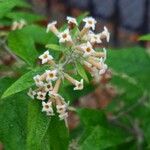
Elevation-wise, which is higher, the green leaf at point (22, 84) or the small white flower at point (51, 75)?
the small white flower at point (51, 75)

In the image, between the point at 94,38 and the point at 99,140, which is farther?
the point at 99,140

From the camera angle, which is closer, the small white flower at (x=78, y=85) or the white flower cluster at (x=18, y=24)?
the small white flower at (x=78, y=85)

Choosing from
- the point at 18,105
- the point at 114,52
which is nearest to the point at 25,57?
the point at 18,105

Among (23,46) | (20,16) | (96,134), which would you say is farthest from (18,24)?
(96,134)

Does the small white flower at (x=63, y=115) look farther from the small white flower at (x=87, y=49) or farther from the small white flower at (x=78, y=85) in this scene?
the small white flower at (x=87, y=49)

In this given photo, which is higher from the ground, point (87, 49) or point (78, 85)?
point (87, 49)

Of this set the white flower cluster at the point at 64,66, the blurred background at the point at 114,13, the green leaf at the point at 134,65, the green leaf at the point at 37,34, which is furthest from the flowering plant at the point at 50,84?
the blurred background at the point at 114,13

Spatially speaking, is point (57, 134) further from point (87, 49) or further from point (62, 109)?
point (87, 49)
